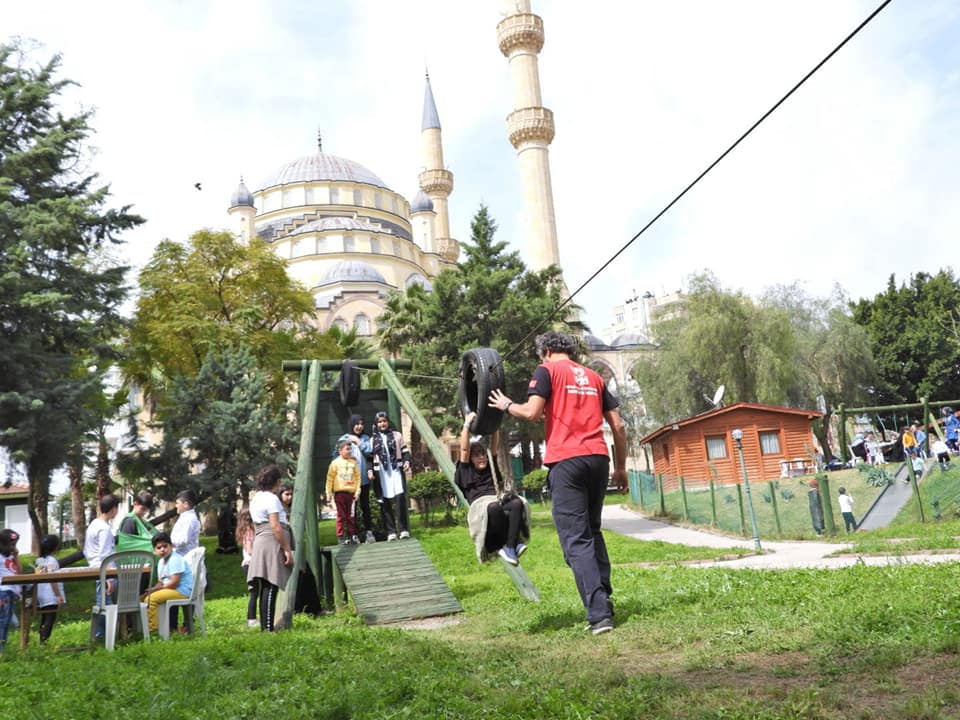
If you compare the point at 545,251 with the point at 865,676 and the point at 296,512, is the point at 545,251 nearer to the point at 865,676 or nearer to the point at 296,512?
the point at 296,512

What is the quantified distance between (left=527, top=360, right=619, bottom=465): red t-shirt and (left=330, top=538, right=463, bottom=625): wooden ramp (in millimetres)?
3736

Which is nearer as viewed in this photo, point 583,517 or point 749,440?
point 583,517

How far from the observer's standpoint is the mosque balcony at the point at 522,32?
5256cm

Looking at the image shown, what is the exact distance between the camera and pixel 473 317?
3172cm

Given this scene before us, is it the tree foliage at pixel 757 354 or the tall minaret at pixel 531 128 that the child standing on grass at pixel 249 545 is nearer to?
the tree foliage at pixel 757 354

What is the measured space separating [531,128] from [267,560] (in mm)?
46847

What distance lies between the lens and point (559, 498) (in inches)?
233

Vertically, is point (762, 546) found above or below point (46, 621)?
below

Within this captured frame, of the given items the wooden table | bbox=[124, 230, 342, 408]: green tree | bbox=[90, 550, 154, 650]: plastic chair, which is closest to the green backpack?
the wooden table

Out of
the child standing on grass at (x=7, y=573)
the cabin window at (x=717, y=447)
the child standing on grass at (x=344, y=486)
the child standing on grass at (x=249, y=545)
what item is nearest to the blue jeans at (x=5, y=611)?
the child standing on grass at (x=7, y=573)

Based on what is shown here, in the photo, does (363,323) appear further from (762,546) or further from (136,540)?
(136,540)

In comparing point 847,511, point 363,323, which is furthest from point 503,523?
point 363,323

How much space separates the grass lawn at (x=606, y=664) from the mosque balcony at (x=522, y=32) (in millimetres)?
50012

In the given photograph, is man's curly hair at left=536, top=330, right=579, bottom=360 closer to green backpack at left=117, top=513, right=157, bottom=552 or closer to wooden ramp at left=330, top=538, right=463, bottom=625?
wooden ramp at left=330, top=538, right=463, bottom=625
